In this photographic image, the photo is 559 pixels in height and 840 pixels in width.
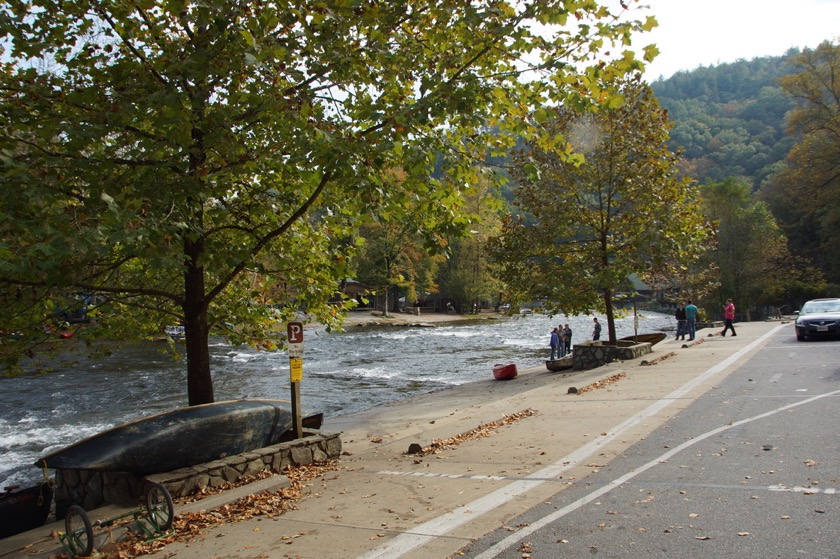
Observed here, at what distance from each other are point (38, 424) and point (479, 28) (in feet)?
53.0

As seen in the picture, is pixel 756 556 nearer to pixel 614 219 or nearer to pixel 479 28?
pixel 479 28

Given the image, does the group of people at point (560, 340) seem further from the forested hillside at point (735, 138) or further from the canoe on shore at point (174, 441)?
the forested hillside at point (735, 138)

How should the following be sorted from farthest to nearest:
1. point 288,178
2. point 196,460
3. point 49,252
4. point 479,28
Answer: point 288,178 → point 479,28 → point 196,460 → point 49,252

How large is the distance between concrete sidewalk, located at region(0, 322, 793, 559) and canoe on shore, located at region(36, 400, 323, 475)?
1.22 meters

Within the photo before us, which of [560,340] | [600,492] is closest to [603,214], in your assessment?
[560,340]

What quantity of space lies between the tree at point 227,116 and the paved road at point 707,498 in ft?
12.9

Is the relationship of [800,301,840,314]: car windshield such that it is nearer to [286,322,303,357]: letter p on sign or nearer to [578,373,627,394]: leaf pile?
[578,373,627,394]: leaf pile

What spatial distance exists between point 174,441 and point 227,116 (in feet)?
12.8

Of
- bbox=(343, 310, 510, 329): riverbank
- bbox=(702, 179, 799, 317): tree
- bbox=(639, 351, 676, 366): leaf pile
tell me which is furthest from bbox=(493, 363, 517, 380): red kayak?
bbox=(702, 179, 799, 317): tree

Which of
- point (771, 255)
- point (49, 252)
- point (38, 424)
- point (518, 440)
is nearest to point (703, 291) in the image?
point (518, 440)

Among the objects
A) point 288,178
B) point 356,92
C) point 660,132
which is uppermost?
point 660,132

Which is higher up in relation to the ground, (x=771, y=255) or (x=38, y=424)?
(x=771, y=255)

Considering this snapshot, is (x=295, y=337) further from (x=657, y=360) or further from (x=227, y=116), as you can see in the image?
(x=657, y=360)

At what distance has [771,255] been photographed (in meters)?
53.1
